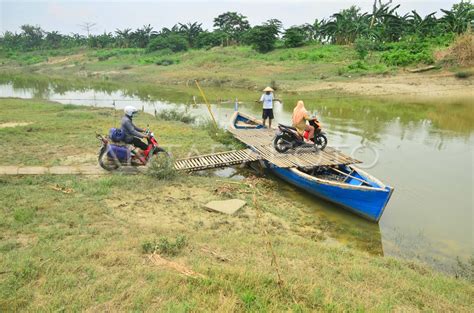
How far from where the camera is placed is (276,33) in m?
47.8

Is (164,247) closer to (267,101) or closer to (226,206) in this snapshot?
(226,206)

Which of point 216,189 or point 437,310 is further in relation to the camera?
point 216,189

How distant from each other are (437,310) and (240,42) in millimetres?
58912

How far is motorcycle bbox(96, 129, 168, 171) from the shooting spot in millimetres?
8109

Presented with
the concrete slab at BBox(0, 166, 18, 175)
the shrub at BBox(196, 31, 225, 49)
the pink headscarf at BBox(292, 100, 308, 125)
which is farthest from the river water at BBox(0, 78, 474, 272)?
the shrub at BBox(196, 31, 225, 49)

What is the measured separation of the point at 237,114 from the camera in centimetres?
1441

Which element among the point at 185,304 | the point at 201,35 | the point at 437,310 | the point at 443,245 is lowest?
the point at 443,245

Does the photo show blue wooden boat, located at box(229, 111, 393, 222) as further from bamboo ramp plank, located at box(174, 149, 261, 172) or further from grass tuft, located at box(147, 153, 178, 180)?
grass tuft, located at box(147, 153, 178, 180)

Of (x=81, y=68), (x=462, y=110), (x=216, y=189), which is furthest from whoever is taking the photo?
(x=81, y=68)

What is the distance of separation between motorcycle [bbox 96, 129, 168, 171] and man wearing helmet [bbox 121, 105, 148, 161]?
124 millimetres

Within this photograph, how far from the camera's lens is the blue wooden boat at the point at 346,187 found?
22.4 ft

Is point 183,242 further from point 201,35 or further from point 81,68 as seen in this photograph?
point 201,35

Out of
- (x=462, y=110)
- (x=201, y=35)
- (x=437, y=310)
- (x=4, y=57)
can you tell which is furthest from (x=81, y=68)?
(x=437, y=310)

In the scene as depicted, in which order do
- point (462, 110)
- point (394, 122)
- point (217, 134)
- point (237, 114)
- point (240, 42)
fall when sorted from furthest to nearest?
point (240, 42) < point (462, 110) < point (394, 122) < point (237, 114) < point (217, 134)
